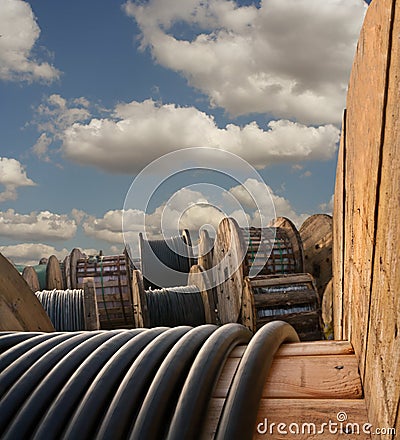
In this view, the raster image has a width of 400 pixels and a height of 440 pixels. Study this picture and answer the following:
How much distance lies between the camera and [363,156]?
1493mm

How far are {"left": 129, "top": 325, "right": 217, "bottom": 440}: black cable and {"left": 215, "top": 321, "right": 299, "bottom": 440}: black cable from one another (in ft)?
0.55

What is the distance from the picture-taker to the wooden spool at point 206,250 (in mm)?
9117

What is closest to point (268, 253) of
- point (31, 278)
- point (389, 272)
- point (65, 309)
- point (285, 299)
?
point (285, 299)

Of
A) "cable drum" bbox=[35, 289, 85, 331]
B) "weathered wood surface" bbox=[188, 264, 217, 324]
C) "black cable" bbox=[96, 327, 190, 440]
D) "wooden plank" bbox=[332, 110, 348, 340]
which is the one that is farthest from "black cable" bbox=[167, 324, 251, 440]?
"weathered wood surface" bbox=[188, 264, 217, 324]

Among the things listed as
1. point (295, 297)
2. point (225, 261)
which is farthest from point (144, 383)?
point (225, 261)

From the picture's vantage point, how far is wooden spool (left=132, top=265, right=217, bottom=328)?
24.7 feet

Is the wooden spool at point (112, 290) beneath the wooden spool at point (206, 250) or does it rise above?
beneath

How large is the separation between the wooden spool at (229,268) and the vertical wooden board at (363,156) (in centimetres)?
541

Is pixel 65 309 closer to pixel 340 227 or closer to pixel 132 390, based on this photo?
pixel 340 227

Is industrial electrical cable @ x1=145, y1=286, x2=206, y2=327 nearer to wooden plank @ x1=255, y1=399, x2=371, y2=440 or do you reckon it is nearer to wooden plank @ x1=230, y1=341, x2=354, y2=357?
wooden plank @ x1=230, y1=341, x2=354, y2=357

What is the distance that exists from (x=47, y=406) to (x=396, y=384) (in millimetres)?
1000

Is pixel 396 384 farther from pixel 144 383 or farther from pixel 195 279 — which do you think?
pixel 195 279

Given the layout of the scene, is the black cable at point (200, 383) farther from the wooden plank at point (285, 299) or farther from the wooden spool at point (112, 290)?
the wooden spool at point (112, 290)

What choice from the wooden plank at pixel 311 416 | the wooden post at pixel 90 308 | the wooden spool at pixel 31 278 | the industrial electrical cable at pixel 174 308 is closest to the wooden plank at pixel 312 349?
the wooden plank at pixel 311 416
